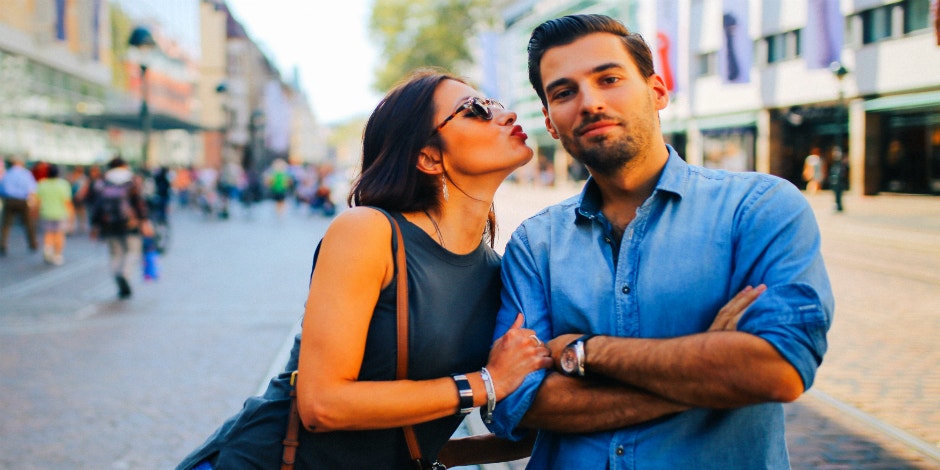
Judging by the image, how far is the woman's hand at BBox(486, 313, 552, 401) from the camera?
2084 millimetres

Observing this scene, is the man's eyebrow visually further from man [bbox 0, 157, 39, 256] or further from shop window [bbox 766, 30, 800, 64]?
shop window [bbox 766, 30, 800, 64]

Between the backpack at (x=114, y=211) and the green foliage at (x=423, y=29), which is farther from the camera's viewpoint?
the green foliage at (x=423, y=29)

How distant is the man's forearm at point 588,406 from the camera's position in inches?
77.1

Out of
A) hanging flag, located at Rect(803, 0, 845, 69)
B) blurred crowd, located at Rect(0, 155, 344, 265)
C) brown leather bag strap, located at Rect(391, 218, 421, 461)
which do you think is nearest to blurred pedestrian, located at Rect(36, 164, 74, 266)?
blurred crowd, located at Rect(0, 155, 344, 265)

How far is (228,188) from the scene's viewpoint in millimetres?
32000

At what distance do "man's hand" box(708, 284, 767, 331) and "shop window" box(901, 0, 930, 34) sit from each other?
81.4 feet

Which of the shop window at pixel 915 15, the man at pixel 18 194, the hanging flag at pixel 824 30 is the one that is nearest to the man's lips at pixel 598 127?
the man at pixel 18 194

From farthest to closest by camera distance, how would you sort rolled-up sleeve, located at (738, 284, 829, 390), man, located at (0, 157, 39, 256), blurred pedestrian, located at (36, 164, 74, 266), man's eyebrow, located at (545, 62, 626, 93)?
man, located at (0, 157, 39, 256) → blurred pedestrian, located at (36, 164, 74, 266) → man's eyebrow, located at (545, 62, 626, 93) → rolled-up sleeve, located at (738, 284, 829, 390)

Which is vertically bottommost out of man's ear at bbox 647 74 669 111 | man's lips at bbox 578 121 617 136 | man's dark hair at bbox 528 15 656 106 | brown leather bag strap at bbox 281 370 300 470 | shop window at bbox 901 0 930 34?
brown leather bag strap at bbox 281 370 300 470

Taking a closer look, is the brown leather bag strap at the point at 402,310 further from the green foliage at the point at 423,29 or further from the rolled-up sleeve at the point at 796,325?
the green foliage at the point at 423,29

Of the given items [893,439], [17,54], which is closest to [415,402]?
[893,439]

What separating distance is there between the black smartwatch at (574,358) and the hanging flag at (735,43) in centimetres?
1657

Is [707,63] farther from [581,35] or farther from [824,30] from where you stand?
[581,35]

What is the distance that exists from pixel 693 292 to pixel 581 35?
761 millimetres
